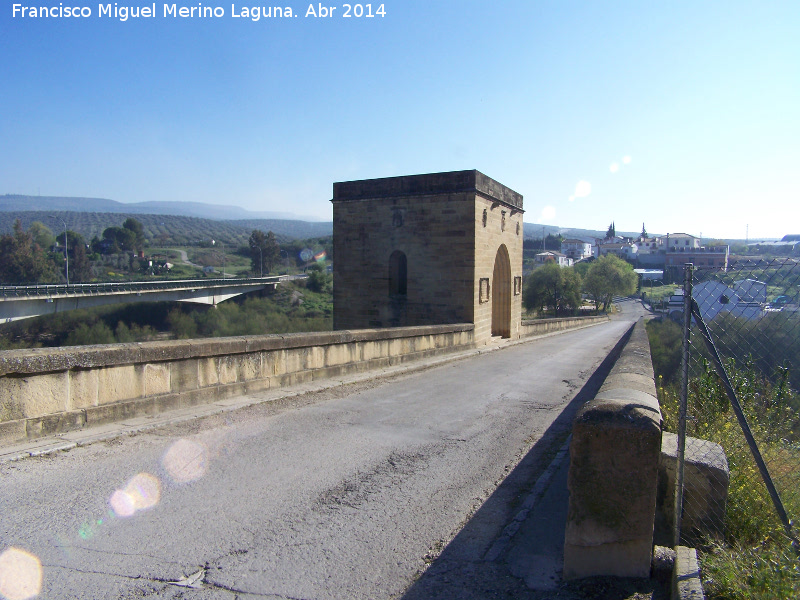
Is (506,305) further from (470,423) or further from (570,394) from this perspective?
(470,423)

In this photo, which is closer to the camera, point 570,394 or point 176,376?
point 176,376

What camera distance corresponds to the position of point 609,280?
2913 inches

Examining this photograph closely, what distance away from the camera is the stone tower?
51.2ft

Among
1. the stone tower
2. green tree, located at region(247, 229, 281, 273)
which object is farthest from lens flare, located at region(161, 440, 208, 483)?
green tree, located at region(247, 229, 281, 273)

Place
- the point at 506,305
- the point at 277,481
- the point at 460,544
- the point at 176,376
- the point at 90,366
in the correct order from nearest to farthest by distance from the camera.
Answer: the point at 460,544
the point at 277,481
the point at 90,366
the point at 176,376
the point at 506,305

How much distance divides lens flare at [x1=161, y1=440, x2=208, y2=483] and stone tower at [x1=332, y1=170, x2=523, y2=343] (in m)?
11.4

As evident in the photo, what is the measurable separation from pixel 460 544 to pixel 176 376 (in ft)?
12.1

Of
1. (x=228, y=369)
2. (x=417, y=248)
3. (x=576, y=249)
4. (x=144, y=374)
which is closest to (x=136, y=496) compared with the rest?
(x=144, y=374)

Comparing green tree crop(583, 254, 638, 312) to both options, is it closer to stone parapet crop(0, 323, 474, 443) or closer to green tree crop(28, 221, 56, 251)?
stone parapet crop(0, 323, 474, 443)

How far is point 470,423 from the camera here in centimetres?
613

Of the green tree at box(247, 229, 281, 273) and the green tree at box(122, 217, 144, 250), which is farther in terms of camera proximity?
the green tree at box(122, 217, 144, 250)

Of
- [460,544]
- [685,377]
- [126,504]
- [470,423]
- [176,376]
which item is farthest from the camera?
[470,423]

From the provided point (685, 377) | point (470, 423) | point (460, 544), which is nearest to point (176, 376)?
point (470, 423)

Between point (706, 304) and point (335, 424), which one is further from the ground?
point (706, 304)
